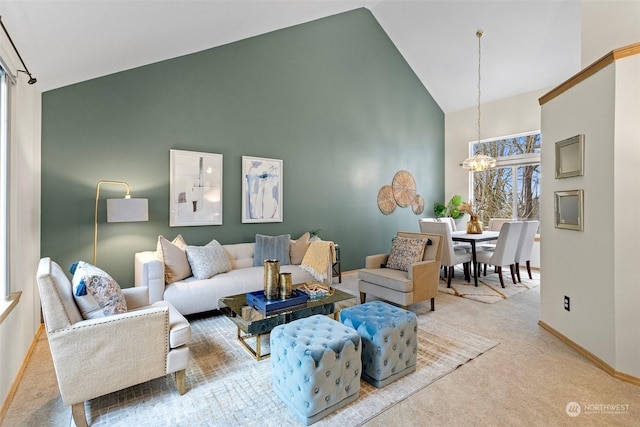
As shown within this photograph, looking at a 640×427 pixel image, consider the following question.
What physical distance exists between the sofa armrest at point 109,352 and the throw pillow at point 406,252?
106 inches

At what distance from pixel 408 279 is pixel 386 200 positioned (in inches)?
130

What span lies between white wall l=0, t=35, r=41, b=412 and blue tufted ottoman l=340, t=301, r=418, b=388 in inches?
90.5

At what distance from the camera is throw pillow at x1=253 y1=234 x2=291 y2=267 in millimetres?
4324

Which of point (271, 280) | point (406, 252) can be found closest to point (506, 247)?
point (406, 252)

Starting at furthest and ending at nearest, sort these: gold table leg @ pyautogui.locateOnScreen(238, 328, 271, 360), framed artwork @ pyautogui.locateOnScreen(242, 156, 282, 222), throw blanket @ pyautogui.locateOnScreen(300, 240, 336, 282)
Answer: framed artwork @ pyautogui.locateOnScreen(242, 156, 282, 222) → throw blanket @ pyautogui.locateOnScreen(300, 240, 336, 282) → gold table leg @ pyautogui.locateOnScreen(238, 328, 271, 360)

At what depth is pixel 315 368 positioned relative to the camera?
181 centimetres

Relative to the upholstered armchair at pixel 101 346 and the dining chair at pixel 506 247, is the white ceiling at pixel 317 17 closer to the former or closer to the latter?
the upholstered armchair at pixel 101 346

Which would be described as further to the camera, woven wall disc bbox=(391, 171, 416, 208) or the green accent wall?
woven wall disc bbox=(391, 171, 416, 208)

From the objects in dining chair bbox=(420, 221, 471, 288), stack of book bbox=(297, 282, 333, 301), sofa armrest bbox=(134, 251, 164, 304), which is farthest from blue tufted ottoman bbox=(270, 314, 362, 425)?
dining chair bbox=(420, 221, 471, 288)

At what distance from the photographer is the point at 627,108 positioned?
2.30 m

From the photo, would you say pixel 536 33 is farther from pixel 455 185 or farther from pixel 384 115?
pixel 455 185

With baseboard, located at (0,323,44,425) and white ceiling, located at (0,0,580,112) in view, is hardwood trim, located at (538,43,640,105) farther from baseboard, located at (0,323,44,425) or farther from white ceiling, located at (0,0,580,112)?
baseboard, located at (0,323,44,425)

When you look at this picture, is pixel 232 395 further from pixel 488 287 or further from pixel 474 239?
pixel 488 287

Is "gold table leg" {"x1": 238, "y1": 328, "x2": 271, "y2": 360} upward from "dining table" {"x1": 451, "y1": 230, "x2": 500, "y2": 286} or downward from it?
downward
